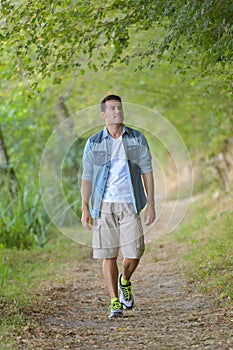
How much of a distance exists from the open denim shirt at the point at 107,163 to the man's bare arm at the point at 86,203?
0.04m

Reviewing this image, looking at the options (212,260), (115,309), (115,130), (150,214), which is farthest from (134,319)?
(212,260)

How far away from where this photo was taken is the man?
6.54 m

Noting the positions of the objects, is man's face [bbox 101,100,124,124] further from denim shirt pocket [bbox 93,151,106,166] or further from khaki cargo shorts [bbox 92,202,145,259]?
khaki cargo shorts [bbox 92,202,145,259]

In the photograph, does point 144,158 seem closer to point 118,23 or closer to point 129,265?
point 129,265

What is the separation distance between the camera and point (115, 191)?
6.53 metres

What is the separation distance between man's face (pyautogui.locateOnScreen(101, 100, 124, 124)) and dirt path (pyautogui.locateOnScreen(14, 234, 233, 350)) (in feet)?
5.89

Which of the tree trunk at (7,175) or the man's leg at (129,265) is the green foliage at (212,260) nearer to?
the man's leg at (129,265)

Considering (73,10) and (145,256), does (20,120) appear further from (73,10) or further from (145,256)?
(73,10)

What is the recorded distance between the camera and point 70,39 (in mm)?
7574

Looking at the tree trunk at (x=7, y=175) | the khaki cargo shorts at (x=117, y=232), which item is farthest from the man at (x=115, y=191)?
the tree trunk at (x=7, y=175)

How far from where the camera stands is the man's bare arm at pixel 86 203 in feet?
21.6

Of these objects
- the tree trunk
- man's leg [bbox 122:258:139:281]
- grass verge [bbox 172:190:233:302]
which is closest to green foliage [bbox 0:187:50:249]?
the tree trunk

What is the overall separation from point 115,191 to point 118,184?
0.07m

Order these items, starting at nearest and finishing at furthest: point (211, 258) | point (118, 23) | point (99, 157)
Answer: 1. point (99, 157)
2. point (118, 23)
3. point (211, 258)
